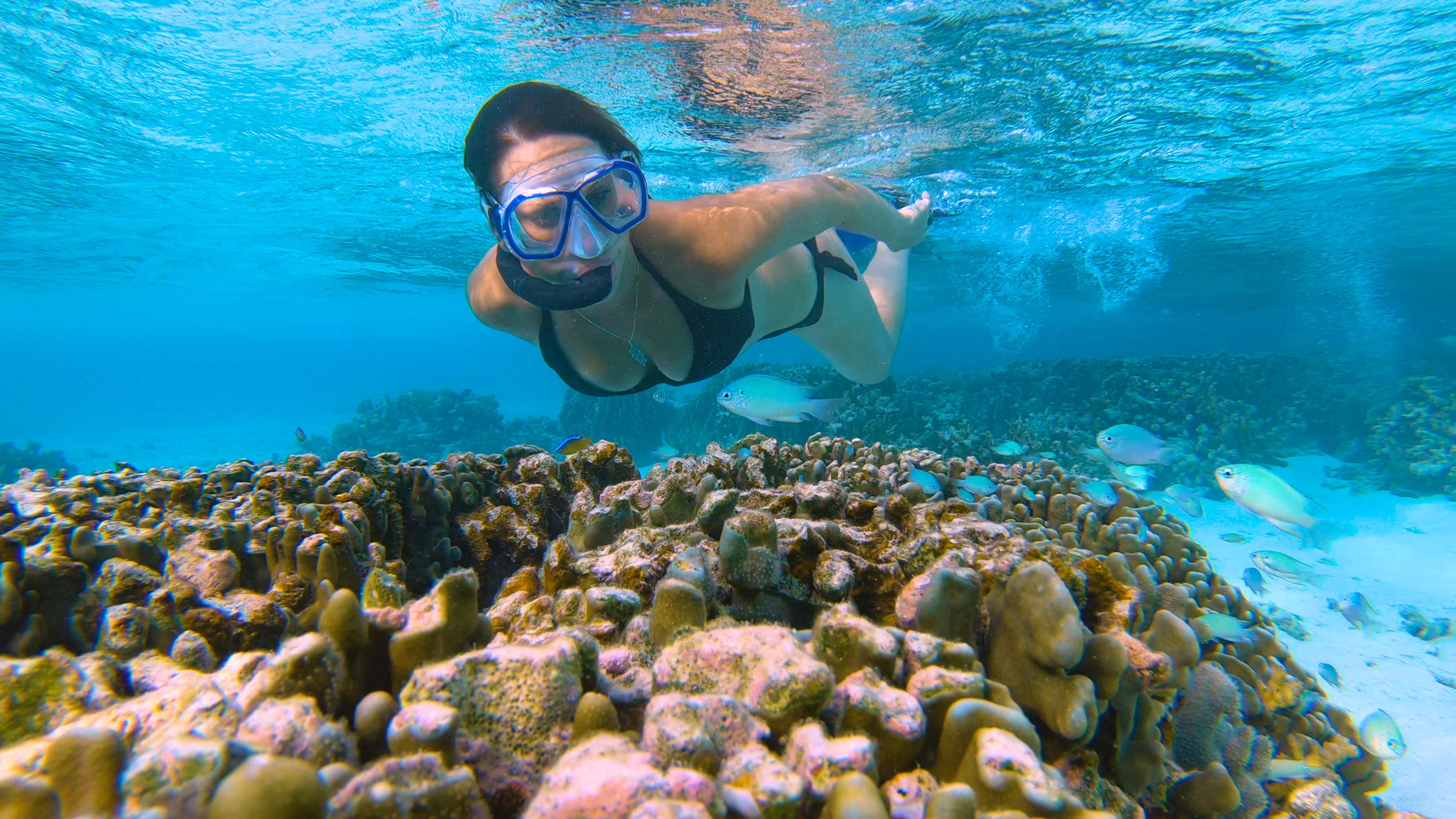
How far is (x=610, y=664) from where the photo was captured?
1439 mm

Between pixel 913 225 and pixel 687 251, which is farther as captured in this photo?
pixel 913 225

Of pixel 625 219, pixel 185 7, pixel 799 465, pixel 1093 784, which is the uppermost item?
pixel 185 7

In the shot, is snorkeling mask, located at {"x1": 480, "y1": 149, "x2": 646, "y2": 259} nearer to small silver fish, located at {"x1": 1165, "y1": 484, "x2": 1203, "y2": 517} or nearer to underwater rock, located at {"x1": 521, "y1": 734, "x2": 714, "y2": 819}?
underwater rock, located at {"x1": 521, "y1": 734, "x2": 714, "y2": 819}

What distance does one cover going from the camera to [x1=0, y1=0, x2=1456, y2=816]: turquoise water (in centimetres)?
964

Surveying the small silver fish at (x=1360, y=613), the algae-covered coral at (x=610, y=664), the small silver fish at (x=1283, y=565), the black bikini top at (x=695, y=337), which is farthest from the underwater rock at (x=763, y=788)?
the small silver fish at (x=1360, y=613)

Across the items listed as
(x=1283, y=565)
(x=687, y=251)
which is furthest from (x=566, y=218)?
(x=1283, y=565)

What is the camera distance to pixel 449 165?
15.7m

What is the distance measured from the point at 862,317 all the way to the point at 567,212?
3639 millimetres

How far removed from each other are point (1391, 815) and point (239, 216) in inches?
1168

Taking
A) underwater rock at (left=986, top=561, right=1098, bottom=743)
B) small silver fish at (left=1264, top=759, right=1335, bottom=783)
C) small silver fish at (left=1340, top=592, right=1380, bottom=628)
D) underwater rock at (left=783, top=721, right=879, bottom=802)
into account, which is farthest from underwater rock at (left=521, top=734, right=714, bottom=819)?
small silver fish at (left=1340, top=592, right=1380, bottom=628)

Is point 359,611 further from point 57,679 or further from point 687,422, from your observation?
point 687,422

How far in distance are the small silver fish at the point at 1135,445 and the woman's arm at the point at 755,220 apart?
16.8 ft

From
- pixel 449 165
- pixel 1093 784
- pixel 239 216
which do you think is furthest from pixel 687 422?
pixel 239 216

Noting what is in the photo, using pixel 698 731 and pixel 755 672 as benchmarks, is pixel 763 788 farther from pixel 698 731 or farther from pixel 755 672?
pixel 755 672
